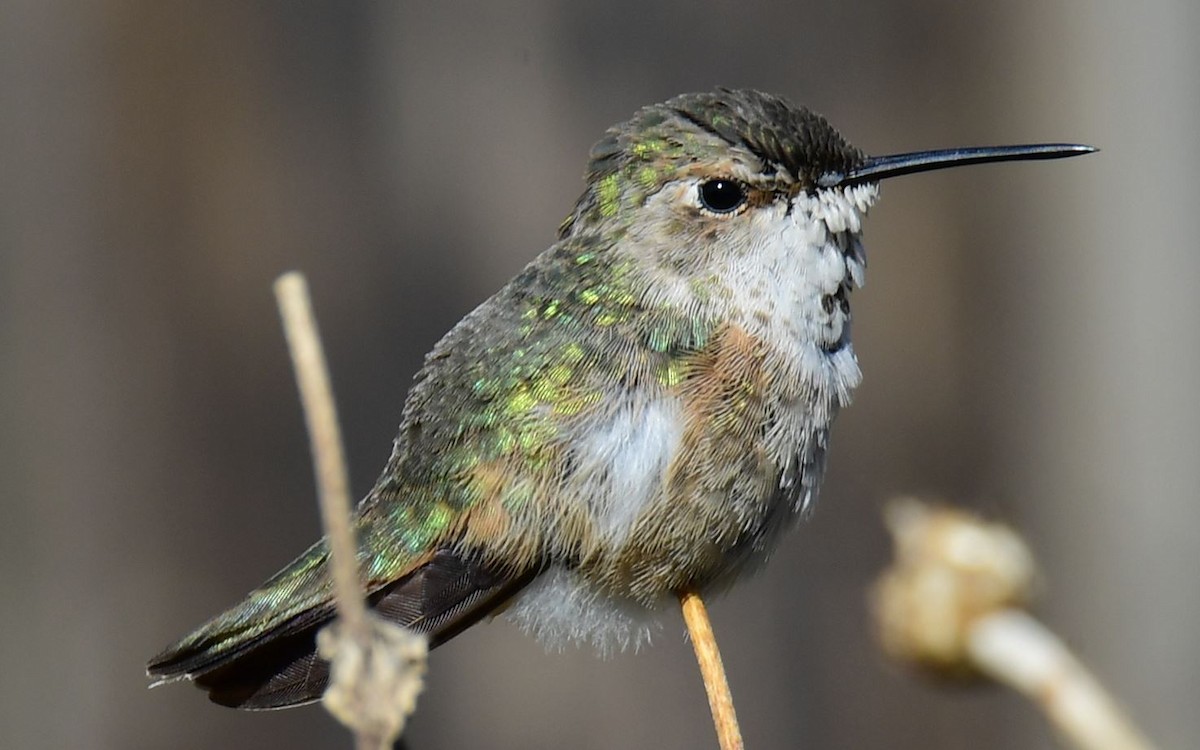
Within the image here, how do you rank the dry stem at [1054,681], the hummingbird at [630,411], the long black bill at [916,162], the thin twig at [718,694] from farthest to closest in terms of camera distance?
the long black bill at [916,162] < the hummingbird at [630,411] < the thin twig at [718,694] < the dry stem at [1054,681]

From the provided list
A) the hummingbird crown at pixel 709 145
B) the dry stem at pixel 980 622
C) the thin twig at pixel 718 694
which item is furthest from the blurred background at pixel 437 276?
the dry stem at pixel 980 622

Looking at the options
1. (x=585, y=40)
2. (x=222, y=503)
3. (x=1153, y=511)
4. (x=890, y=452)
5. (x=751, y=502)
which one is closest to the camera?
(x=751, y=502)

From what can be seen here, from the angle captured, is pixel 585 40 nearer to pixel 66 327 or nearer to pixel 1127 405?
pixel 66 327

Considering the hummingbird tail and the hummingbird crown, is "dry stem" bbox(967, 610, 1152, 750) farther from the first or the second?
the hummingbird crown

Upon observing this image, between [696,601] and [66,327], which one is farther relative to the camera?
[66,327]

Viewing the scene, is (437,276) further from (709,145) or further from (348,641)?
(348,641)

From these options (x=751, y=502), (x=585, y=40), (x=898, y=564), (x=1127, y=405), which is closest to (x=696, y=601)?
(x=751, y=502)

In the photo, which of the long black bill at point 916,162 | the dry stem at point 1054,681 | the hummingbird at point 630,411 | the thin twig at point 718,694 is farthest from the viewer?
the long black bill at point 916,162

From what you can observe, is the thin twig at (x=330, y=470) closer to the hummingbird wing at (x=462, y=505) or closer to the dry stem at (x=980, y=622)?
the dry stem at (x=980, y=622)
